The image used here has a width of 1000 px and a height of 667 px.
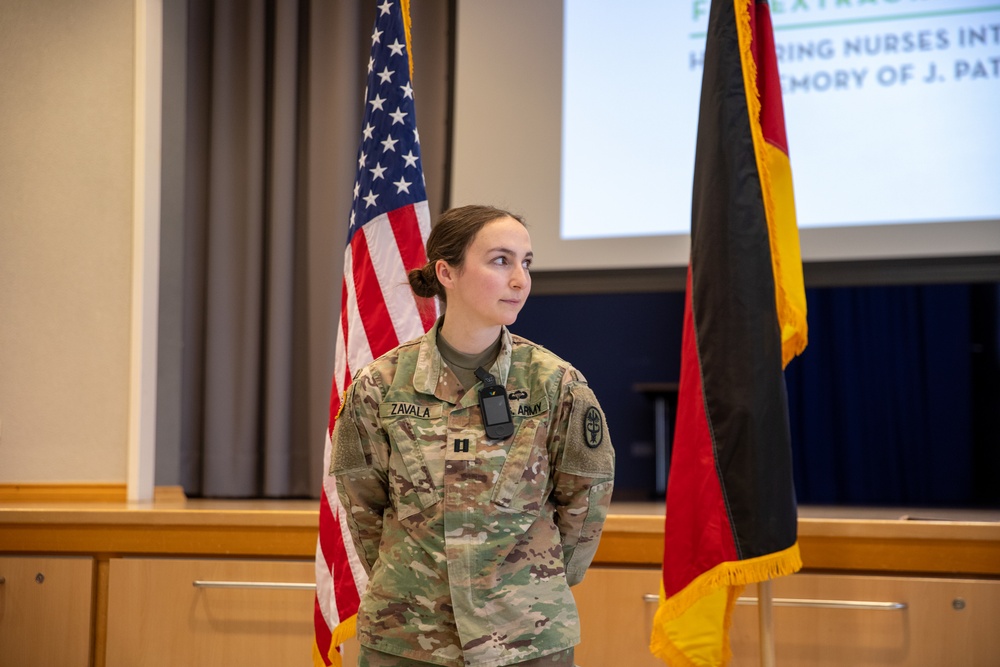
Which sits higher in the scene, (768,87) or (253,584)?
(768,87)

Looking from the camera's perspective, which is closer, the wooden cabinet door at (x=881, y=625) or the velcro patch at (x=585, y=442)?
the velcro patch at (x=585, y=442)

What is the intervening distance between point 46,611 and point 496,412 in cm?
190

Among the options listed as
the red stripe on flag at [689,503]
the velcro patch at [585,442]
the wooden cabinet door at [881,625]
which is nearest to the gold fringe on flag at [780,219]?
the red stripe on flag at [689,503]

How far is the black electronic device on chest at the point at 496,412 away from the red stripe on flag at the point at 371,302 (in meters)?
0.81

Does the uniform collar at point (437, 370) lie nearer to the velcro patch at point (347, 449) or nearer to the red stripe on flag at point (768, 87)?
the velcro patch at point (347, 449)

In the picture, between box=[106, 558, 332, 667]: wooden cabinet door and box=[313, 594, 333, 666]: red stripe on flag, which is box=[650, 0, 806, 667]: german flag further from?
box=[106, 558, 332, 667]: wooden cabinet door

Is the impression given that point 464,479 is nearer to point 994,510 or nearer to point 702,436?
point 702,436

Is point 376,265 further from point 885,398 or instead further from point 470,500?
point 885,398

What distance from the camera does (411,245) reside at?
94.5 inches

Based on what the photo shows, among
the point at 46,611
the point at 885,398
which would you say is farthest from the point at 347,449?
the point at 885,398

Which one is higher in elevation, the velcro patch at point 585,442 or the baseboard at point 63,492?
the velcro patch at point 585,442

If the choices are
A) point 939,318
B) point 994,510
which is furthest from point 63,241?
point 939,318

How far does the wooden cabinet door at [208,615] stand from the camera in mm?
2670

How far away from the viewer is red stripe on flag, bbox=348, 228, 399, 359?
7.70 feet
